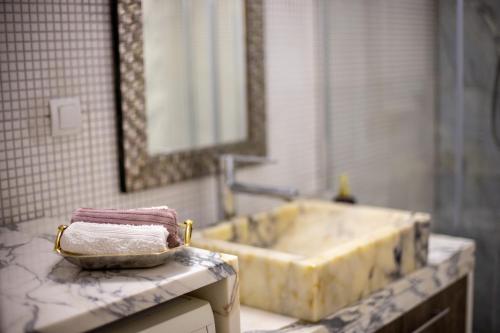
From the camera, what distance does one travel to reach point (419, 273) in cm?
174

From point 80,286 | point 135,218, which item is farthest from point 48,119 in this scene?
point 80,286

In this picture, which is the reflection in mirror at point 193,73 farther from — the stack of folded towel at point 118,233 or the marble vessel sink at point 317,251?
the stack of folded towel at point 118,233

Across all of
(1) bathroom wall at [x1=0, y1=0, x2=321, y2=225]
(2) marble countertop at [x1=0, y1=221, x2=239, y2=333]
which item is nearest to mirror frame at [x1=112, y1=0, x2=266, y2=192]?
(1) bathroom wall at [x1=0, y1=0, x2=321, y2=225]

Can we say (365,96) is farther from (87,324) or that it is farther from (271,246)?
(87,324)

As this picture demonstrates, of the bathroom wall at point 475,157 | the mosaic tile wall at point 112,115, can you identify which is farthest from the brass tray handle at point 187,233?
the bathroom wall at point 475,157

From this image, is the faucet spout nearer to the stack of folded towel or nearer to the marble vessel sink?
the marble vessel sink

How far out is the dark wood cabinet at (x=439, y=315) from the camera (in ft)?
5.43

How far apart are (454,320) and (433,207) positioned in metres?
0.38

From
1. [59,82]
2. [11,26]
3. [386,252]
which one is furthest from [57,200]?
[386,252]

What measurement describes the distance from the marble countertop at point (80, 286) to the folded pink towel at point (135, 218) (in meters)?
0.05

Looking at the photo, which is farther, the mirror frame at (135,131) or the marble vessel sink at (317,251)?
the mirror frame at (135,131)

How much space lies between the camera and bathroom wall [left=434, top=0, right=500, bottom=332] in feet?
6.27

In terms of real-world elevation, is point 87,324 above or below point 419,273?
above

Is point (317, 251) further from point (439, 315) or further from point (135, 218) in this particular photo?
point (135, 218)
